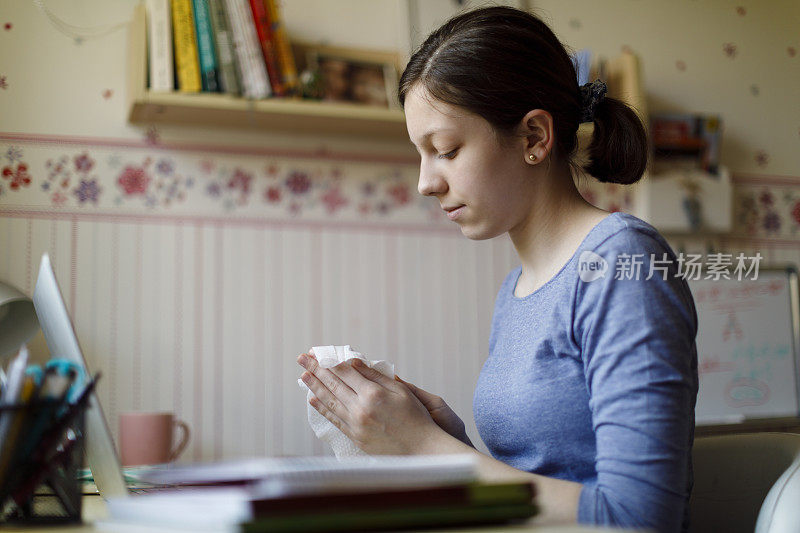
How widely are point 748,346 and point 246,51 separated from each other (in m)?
1.75

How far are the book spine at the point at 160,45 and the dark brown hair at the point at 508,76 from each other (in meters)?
0.96

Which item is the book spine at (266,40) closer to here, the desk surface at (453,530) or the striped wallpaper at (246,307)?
the striped wallpaper at (246,307)

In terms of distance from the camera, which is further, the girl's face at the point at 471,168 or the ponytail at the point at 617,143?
the ponytail at the point at 617,143

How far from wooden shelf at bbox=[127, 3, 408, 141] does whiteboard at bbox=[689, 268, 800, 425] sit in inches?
44.4

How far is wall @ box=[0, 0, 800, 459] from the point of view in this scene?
6.78ft

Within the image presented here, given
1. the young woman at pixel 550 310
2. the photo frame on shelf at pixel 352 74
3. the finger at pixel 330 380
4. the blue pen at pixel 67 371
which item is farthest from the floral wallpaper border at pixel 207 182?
the blue pen at pixel 67 371

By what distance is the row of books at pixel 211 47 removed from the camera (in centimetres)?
196

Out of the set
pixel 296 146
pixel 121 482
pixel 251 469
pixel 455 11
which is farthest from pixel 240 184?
pixel 251 469

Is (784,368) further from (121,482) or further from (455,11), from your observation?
(121,482)

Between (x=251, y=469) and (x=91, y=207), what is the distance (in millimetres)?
1714

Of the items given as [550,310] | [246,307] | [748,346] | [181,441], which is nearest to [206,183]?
[246,307]

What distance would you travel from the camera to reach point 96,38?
2.13 metres

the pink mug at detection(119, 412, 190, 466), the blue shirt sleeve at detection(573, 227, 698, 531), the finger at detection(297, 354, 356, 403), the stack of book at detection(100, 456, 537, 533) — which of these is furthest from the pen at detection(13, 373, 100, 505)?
the pink mug at detection(119, 412, 190, 466)

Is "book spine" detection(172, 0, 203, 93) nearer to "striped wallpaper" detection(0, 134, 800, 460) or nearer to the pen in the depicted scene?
"striped wallpaper" detection(0, 134, 800, 460)
